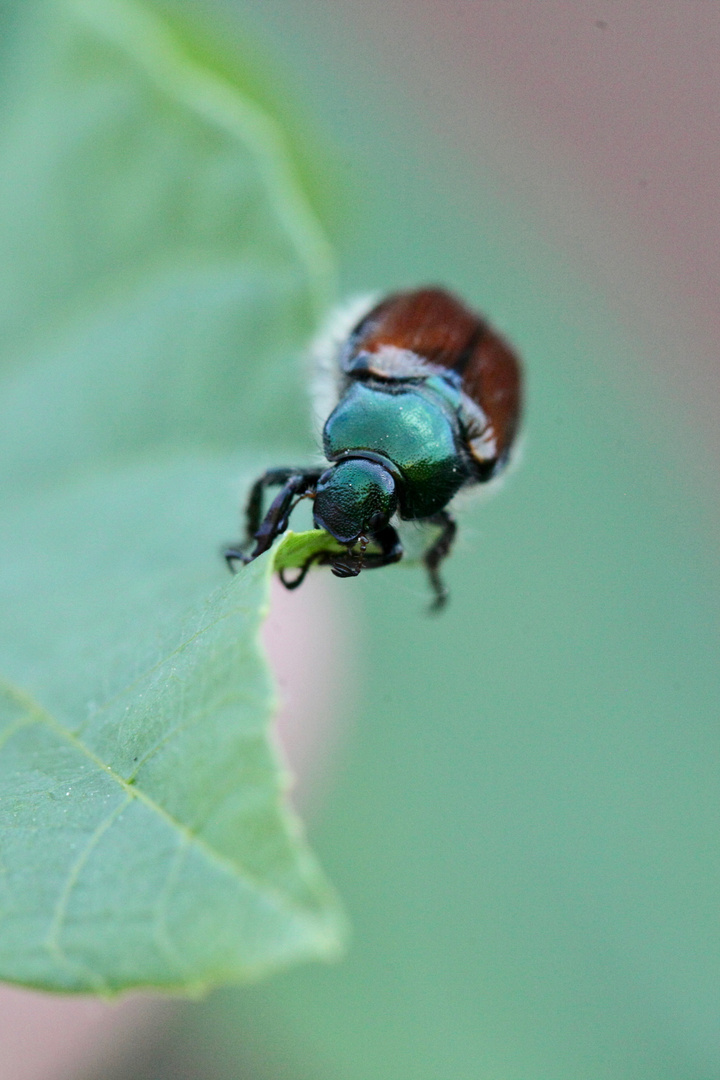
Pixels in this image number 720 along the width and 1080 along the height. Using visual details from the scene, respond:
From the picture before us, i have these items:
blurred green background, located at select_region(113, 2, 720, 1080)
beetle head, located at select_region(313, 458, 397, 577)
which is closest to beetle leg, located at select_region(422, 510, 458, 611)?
beetle head, located at select_region(313, 458, 397, 577)

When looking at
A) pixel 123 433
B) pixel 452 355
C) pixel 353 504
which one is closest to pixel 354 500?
pixel 353 504

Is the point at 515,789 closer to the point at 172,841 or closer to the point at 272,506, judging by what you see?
the point at 272,506

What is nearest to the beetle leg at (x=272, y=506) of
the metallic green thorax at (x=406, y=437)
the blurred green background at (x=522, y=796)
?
the metallic green thorax at (x=406, y=437)

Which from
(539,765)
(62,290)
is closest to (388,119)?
(62,290)

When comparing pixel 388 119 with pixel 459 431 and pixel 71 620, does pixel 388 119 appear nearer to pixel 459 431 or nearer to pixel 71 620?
pixel 459 431

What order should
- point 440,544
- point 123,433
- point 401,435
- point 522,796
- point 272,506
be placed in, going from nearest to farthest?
point 272,506, point 401,435, point 440,544, point 123,433, point 522,796

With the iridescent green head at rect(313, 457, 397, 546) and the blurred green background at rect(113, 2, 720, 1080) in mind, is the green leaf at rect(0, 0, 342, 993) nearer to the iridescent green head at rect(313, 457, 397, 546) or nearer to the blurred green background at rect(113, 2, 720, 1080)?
the iridescent green head at rect(313, 457, 397, 546)
